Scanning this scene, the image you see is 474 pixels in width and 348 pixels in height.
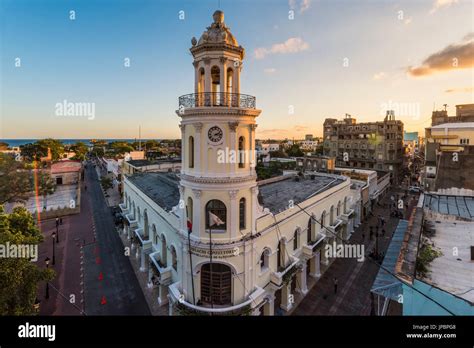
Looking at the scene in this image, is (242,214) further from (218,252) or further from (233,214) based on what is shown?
(218,252)

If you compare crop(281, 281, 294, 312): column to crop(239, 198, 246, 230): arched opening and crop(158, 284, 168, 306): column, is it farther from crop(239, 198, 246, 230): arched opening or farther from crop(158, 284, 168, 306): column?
crop(158, 284, 168, 306): column

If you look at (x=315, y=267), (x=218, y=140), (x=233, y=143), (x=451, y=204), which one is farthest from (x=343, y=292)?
(x=218, y=140)

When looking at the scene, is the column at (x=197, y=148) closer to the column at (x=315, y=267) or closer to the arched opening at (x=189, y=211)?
the arched opening at (x=189, y=211)

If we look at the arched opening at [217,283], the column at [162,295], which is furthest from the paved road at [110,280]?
the arched opening at [217,283]

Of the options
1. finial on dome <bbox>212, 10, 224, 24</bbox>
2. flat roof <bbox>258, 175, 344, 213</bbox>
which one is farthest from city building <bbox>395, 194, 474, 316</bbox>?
finial on dome <bbox>212, 10, 224, 24</bbox>
